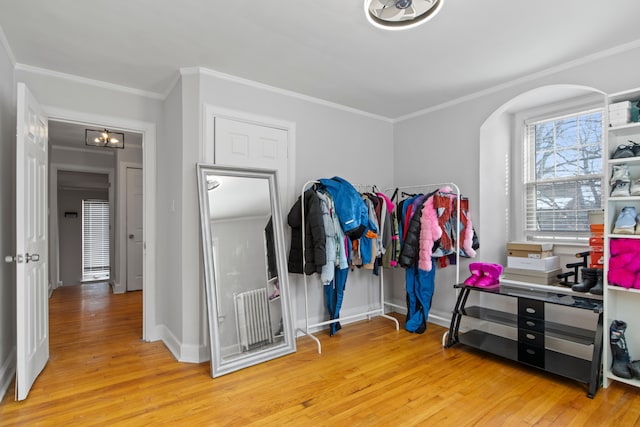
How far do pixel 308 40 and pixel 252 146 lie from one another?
3.73 feet

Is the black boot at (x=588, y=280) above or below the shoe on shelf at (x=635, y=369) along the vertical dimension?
above

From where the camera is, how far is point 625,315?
246 centimetres

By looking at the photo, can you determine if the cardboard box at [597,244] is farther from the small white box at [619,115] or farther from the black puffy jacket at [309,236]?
the black puffy jacket at [309,236]

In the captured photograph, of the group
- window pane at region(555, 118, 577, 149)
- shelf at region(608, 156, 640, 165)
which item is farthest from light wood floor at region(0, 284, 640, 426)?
window pane at region(555, 118, 577, 149)

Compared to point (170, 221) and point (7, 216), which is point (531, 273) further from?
point (7, 216)

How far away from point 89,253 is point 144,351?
6138 mm

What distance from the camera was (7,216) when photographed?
2578mm

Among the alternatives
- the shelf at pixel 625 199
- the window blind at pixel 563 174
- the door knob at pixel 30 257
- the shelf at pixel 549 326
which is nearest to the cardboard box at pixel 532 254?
the window blind at pixel 563 174

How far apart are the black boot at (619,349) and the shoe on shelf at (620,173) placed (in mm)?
1001

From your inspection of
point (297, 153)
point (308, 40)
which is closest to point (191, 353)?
point (297, 153)

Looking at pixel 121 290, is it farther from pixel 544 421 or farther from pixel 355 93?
pixel 544 421

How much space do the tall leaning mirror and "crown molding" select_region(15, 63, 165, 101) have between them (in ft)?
3.79

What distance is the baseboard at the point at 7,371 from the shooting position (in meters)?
2.34

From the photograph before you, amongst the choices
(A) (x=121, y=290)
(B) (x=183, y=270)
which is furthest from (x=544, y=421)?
(A) (x=121, y=290)
